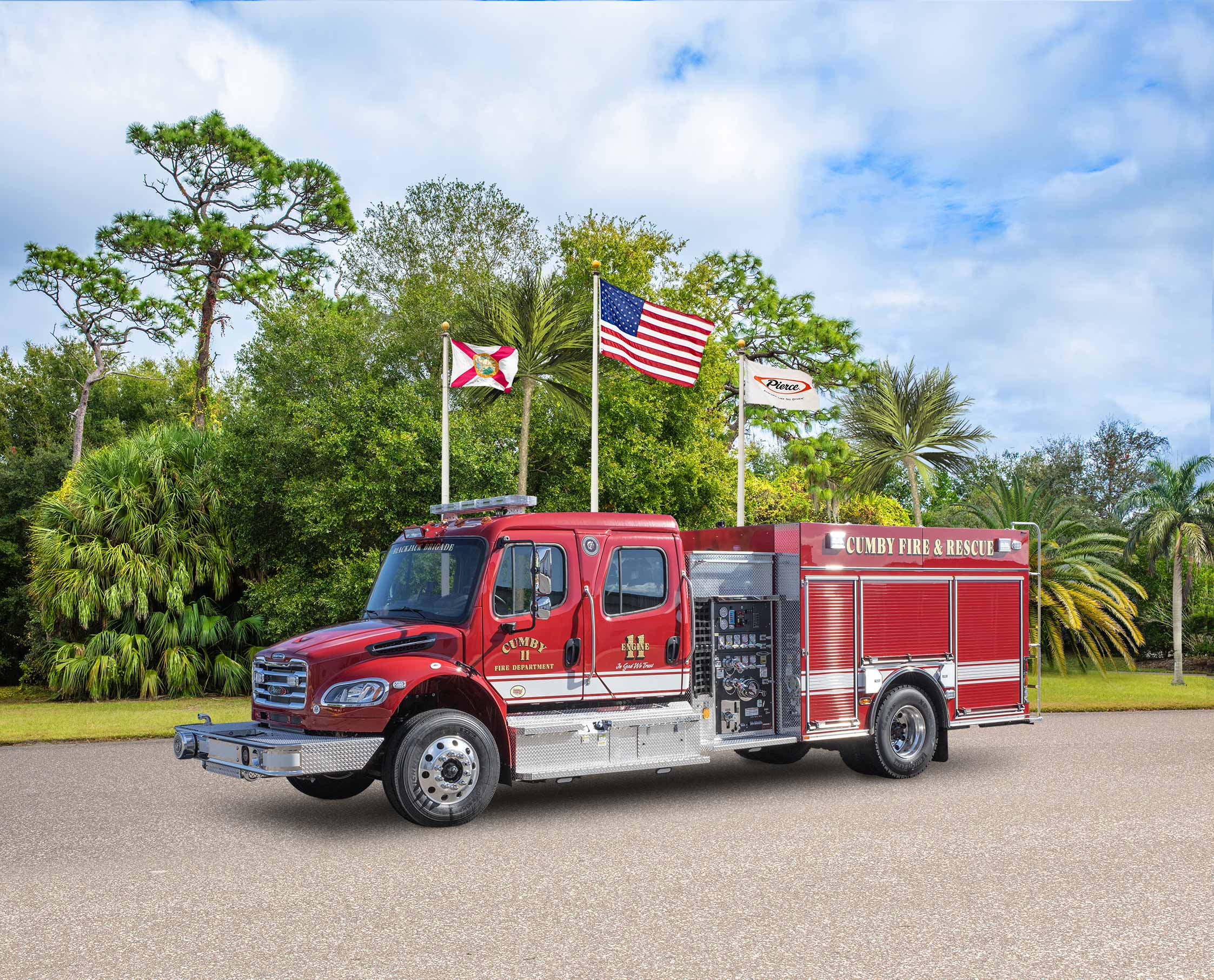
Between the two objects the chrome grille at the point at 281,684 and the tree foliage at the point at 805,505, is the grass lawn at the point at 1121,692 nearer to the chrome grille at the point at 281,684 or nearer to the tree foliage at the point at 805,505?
the tree foliage at the point at 805,505

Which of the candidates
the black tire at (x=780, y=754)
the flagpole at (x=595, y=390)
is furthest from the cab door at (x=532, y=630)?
the flagpole at (x=595, y=390)

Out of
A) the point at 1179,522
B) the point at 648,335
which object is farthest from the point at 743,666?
the point at 1179,522

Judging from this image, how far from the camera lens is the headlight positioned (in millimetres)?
8828

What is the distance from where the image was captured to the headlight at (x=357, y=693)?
29.0 ft

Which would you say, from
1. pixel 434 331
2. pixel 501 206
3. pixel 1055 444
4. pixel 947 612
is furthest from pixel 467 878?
pixel 1055 444

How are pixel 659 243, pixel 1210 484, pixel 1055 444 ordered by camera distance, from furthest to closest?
pixel 1055 444, pixel 659 243, pixel 1210 484

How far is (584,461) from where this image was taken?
23.2 meters

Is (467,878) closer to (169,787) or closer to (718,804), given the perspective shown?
(718,804)

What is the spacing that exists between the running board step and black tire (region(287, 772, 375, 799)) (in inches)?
68.0

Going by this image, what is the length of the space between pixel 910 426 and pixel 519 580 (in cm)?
1468

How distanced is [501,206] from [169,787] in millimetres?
25352

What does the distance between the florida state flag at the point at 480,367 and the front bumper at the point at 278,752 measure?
26.7 ft

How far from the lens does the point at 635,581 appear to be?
406 inches

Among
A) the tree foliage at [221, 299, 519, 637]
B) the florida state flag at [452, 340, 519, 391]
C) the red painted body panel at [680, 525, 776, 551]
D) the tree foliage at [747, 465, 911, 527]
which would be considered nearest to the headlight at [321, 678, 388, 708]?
the red painted body panel at [680, 525, 776, 551]
